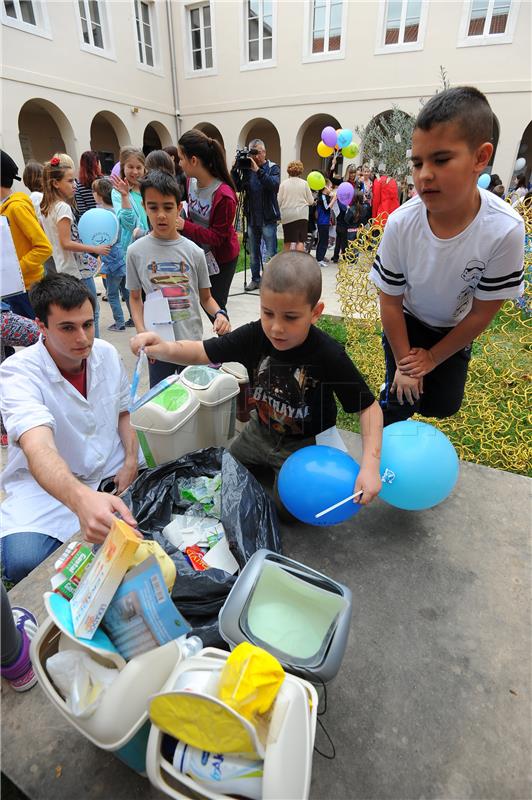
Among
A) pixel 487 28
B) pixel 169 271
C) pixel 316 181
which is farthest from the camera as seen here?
pixel 487 28

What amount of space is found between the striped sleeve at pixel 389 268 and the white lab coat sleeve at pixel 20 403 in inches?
56.9

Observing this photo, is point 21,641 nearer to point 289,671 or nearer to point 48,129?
point 289,671

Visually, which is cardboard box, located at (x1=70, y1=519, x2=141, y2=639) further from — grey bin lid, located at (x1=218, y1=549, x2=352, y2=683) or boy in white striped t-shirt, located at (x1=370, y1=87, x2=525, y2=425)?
boy in white striped t-shirt, located at (x1=370, y1=87, x2=525, y2=425)

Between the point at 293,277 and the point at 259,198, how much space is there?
5386 mm

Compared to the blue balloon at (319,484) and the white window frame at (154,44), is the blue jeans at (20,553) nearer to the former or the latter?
the blue balloon at (319,484)

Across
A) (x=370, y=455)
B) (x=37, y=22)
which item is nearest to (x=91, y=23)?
(x=37, y=22)

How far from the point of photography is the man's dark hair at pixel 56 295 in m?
1.62

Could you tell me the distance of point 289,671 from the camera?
1.05 meters

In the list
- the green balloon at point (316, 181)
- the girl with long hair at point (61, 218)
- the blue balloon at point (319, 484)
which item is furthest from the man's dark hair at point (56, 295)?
the green balloon at point (316, 181)

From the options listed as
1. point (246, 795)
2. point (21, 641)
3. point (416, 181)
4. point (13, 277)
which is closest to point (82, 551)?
point (21, 641)

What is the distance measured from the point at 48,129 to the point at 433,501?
2009 centimetres

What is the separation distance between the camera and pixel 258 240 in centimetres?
649

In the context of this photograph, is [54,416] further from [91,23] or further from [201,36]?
Answer: [201,36]

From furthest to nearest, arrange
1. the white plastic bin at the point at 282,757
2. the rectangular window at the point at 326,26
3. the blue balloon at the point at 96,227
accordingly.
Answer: the rectangular window at the point at 326,26 < the blue balloon at the point at 96,227 < the white plastic bin at the point at 282,757
